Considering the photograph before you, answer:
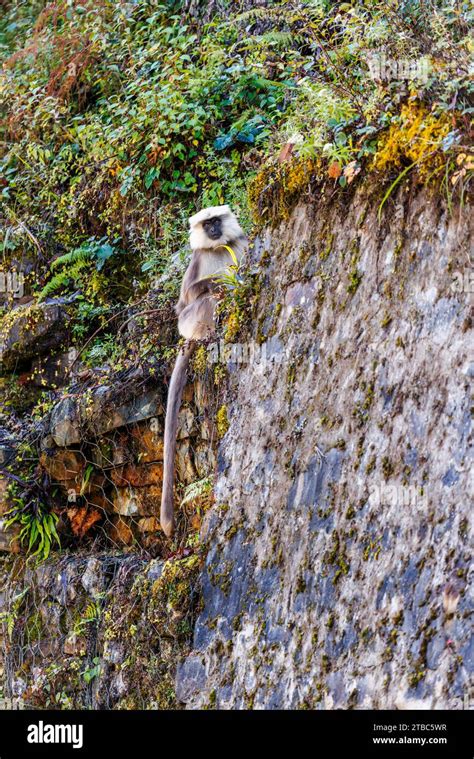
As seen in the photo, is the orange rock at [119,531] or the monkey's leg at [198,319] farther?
the orange rock at [119,531]

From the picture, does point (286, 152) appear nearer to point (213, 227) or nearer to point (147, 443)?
point (213, 227)

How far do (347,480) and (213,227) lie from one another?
312cm

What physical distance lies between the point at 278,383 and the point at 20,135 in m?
6.53

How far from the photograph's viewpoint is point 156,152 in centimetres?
818

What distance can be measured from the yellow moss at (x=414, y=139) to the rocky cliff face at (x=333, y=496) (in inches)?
6.6

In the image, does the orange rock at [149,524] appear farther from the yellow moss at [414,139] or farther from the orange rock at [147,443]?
the yellow moss at [414,139]

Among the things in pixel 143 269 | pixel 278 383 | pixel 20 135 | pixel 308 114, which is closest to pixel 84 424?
pixel 143 269

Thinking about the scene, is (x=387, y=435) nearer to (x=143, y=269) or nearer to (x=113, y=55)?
(x=143, y=269)

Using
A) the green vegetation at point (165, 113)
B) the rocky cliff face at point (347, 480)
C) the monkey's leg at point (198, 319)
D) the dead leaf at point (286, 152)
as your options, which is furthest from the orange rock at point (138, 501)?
the dead leaf at point (286, 152)

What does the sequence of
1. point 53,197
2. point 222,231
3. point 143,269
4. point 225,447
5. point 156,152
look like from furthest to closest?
point 53,197 < point 156,152 < point 143,269 < point 222,231 < point 225,447

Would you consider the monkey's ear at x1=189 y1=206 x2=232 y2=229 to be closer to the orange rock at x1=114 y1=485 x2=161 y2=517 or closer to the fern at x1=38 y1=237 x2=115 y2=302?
the fern at x1=38 y1=237 x2=115 y2=302

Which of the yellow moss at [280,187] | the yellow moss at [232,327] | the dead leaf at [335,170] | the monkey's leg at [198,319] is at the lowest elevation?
the yellow moss at [232,327]

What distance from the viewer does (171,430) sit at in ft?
19.1

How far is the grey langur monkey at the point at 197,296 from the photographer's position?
577cm
